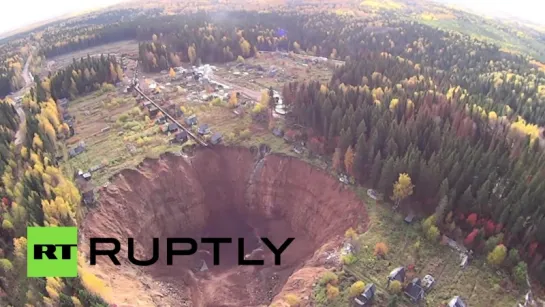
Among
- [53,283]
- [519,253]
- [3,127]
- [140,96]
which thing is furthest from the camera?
[140,96]

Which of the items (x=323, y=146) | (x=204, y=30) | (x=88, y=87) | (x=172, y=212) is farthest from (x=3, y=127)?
(x=204, y=30)

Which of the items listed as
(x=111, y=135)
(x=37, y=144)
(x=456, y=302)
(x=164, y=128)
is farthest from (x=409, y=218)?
(x=37, y=144)

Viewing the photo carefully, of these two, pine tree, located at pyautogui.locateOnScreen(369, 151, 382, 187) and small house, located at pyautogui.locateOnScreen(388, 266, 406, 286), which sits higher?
pine tree, located at pyautogui.locateOnScreen(369, 151, 382, 187)

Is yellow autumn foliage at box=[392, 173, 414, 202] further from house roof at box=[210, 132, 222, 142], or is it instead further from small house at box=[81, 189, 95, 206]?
small house at box=[81, 189, 95, 206]

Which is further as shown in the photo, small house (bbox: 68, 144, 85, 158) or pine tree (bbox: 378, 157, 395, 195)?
small house (bbox: 68, 144, 85, 158)

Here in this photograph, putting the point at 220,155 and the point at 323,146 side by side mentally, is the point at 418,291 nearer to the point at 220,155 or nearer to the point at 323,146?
the point at 323,146

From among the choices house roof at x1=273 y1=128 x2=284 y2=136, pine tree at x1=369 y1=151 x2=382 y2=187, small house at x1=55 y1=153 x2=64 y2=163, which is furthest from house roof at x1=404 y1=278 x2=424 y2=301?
small house at x1=55 y1=153 x2=64 y2=163

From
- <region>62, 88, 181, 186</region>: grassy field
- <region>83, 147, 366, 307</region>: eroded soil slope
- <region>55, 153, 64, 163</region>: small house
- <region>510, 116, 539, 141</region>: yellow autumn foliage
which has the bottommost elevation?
<region>83, 147, 366, 307</region>: eroded soil slope
